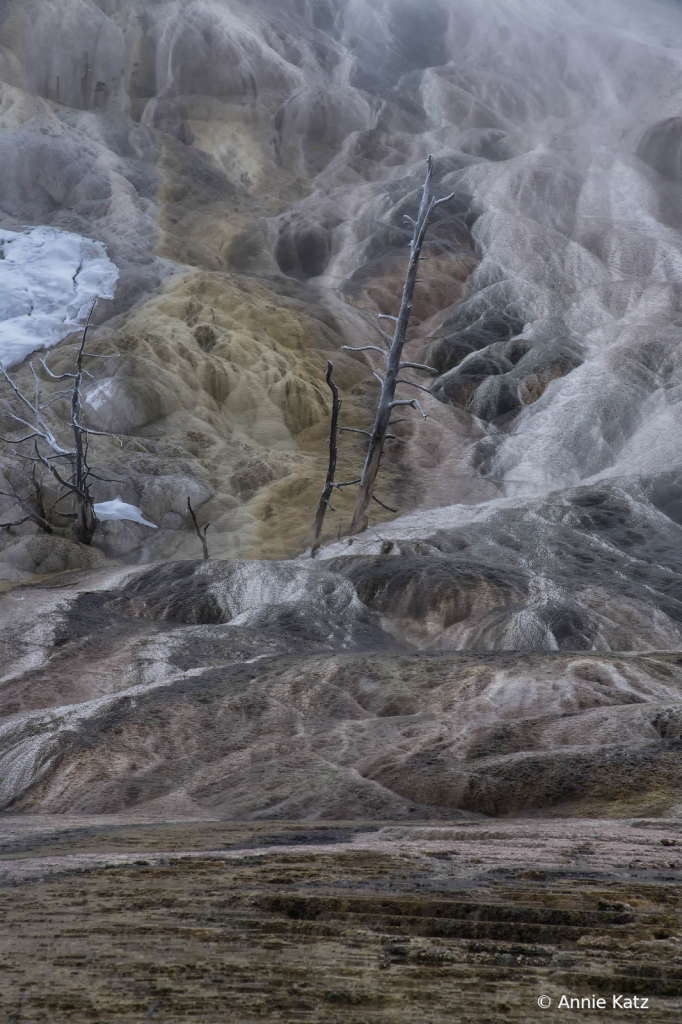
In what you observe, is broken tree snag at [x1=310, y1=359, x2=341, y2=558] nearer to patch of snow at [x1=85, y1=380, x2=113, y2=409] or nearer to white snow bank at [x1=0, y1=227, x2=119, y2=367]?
patch of snow at [x1=85, y1=380, x2=113, y2=409]

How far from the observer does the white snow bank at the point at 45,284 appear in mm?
23438

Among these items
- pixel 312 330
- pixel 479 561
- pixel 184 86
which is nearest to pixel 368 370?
pixel 312 330

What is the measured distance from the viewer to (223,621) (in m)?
11.8

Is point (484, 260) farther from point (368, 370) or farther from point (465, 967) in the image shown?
point (465, 967)

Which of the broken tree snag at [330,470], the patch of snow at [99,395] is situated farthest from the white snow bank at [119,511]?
the broken tree snag at [330,470]

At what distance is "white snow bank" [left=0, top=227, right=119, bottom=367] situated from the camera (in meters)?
23.4

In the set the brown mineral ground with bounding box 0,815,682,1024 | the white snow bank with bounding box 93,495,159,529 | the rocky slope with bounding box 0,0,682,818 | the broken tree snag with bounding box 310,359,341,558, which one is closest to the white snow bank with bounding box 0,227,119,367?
the rocky slope with bounding box 0,0,682,818

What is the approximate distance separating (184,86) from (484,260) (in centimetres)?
1529

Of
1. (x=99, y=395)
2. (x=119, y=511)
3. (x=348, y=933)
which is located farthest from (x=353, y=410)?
(x=348, y=933)

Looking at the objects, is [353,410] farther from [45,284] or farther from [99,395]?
[45,284]

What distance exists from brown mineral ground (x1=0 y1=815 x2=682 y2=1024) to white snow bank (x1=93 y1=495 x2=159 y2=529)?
1404 cm

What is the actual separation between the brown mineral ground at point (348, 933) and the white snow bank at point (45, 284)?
71.5 ft

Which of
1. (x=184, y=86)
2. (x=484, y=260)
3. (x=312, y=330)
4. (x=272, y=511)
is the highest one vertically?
(x=184, y=86)

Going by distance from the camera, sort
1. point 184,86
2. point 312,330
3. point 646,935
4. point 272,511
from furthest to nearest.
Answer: point 184,86 → point 312,330 → point 272,511 → point 646,935
